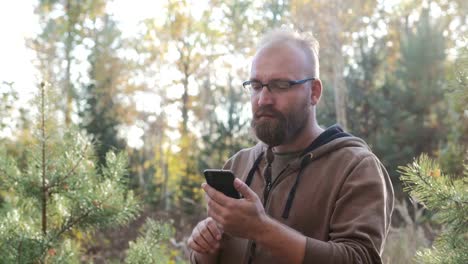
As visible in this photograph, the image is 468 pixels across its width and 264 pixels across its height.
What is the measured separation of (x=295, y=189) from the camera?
230 centimetres

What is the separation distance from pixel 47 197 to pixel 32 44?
64.5 ft

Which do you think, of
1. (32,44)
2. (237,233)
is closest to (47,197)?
(237,233)

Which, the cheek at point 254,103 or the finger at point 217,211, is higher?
the cheek at point 254,103

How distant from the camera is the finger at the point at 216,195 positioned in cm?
191

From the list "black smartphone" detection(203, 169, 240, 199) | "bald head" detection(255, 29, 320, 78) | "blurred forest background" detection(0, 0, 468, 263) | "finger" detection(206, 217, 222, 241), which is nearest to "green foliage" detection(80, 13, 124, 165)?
"blurred forest background" detection(0, 0, 468, 263)

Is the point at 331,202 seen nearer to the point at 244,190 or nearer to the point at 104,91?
the point at 244,190

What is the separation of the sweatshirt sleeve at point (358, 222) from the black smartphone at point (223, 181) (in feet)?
1.05

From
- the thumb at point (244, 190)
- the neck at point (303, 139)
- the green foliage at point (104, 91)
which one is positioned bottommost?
the green foliage at point (104, 91)

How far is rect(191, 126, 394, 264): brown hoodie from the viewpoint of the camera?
2.00 metres

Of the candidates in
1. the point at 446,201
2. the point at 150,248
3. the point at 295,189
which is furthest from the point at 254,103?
the point at 150,248

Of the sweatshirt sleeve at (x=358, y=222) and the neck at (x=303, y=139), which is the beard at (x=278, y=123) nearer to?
the neck at (x=303, y=139)

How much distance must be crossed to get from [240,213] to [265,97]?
2.08ft

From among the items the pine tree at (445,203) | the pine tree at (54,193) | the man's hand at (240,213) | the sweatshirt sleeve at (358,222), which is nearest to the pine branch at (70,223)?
the pine tree at (54,193)

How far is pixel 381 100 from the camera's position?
11867mm
